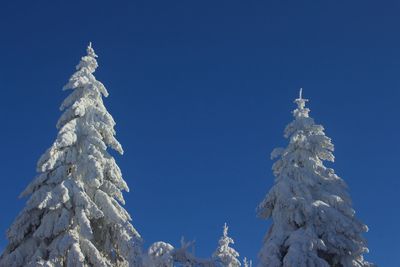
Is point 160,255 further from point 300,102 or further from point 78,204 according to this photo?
point 300,102

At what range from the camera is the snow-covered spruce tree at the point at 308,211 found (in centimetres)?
2772

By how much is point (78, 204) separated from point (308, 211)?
11182 mm

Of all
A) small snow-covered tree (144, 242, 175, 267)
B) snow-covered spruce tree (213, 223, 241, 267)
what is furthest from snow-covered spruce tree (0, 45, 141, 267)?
snow-covered spruce tree (213, 223, 241, 267)

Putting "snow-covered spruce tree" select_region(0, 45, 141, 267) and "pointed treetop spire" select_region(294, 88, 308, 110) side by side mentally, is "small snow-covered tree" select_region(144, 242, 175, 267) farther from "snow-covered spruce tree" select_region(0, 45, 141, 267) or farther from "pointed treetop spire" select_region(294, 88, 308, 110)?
"pointed treetop spire" select_region(294, 88, 308, 110)

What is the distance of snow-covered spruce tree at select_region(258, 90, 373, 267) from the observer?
27719 mm

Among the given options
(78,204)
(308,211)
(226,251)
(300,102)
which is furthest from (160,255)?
(226,251)

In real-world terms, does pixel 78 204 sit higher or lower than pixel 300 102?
lower

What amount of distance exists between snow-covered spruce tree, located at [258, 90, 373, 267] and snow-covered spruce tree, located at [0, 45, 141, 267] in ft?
23.8

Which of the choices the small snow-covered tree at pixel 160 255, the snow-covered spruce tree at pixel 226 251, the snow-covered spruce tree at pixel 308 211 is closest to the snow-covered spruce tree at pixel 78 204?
the small snow-covered tree at pixel 160 255

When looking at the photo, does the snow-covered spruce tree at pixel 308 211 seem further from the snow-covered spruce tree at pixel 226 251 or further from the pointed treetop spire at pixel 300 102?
the snow-covered spruce tree at pixel 226 251

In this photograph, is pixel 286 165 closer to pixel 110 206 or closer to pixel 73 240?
pixel 110 206

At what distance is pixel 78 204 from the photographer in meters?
27.1

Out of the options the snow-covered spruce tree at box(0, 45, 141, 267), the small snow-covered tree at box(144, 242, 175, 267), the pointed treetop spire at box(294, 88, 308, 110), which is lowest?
the small snow-covered tree at box(144, 242, 175, 267)

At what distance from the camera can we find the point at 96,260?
26609 millimetres
